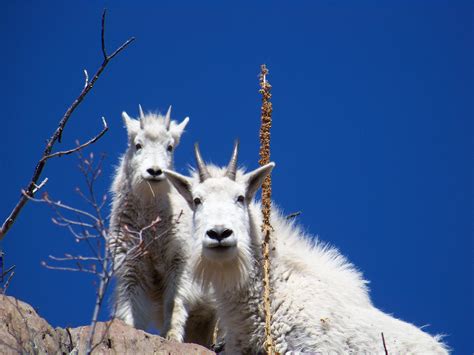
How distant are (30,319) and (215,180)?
7.13 ft

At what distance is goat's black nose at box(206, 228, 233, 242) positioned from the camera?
724 cm

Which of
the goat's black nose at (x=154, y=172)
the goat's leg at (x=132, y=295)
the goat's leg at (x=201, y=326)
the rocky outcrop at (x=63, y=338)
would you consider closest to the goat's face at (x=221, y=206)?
the rocky outcrop at (x=63, y=338)

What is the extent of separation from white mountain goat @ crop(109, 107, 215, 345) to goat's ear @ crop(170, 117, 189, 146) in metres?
0.14

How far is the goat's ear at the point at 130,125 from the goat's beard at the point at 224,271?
137 inches

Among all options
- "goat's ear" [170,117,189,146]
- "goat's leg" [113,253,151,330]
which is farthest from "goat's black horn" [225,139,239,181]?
"goat's ear" [170,117,189,146]

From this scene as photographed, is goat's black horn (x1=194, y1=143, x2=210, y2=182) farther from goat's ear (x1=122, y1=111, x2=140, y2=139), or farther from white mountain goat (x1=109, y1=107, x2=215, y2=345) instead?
goat's ear (x1=122, y1=111, x2=140, y2=139)

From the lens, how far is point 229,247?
7.35 meters

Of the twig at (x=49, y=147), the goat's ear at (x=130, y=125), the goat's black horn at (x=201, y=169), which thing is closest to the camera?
the twig at (x=49, y=147)

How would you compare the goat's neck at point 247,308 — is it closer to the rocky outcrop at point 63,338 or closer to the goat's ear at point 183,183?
the rocky outcrop at point 63,338

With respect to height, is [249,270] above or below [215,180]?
below

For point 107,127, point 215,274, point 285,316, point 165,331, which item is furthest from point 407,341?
point 107,127

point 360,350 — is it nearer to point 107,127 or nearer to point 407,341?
point 407,341

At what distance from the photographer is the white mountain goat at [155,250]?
971 cm

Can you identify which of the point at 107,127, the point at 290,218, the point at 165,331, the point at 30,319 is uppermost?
the point at 290,218
